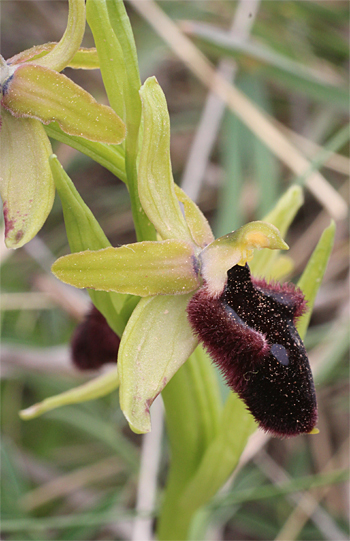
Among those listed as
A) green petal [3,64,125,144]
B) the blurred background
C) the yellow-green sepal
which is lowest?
the blurred background

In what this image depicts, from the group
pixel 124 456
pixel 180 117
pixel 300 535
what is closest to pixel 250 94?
pixel 180 117

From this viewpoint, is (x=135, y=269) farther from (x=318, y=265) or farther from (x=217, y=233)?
(x=217, y=233)

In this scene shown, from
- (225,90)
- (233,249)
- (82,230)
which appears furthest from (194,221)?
(225,90)

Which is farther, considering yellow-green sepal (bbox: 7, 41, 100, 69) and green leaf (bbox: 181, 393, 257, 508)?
green leaf (bbox: 181, 393, 257, 508)

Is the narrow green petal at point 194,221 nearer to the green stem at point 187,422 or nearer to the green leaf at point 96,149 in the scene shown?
the green leaf at point 96,149

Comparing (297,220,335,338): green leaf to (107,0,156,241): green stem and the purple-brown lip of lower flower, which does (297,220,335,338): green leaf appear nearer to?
the purple-brown lip of lower flower

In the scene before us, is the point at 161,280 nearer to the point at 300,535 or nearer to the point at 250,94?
the point at 300,535

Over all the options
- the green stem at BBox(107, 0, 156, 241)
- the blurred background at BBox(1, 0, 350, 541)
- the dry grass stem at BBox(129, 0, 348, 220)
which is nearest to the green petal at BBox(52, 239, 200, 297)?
the green stem at BBox(107, 0, 156, 241)

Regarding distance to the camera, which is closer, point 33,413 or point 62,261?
point 62,261
